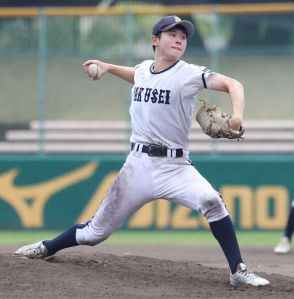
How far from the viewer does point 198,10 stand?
49.6ft

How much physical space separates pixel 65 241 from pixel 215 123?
1.68 metres

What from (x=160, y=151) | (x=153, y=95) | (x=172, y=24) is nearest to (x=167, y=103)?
(x=153, y=95)

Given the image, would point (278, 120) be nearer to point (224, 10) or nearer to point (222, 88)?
point (224, 10)

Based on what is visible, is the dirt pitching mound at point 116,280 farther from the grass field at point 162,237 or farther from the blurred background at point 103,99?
the blurred background at point 103,99

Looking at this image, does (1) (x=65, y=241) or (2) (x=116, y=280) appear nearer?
(2) (x=116, y=280)

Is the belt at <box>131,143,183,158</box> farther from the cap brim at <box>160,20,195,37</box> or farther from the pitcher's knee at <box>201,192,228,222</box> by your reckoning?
the cap brim at <box>160,20,195,37</box>

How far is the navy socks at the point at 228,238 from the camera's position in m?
7.70

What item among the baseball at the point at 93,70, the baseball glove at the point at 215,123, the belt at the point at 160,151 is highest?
the baseball at the point at 93,70

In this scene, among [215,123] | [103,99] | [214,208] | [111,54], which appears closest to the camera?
[215,123]

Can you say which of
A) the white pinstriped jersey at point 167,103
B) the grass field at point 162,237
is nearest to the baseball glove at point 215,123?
the white pinstriped jersey at point 167,103

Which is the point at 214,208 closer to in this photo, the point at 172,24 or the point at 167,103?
the point at 167,103

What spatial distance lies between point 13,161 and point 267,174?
149 inches

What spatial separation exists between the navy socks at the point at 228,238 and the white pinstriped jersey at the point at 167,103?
2.19 ft

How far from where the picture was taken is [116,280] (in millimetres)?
7797
